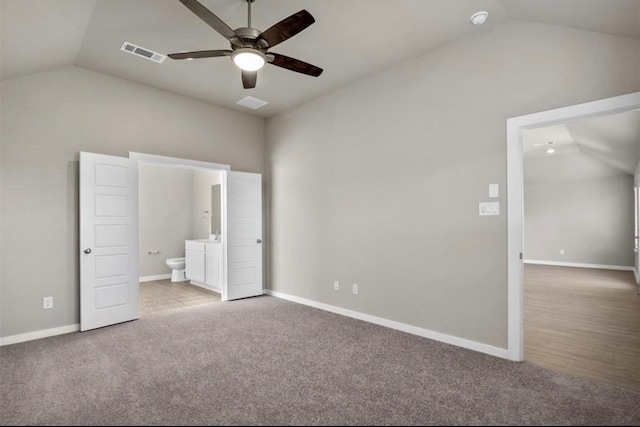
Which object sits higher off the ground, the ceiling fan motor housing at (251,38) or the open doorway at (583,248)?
the ceiling fan motor housing at (251,38)

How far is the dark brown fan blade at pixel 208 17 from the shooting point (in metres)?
2.08

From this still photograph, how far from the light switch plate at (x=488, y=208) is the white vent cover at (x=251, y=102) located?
3.37 m

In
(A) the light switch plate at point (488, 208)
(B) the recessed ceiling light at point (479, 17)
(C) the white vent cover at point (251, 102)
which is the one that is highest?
(B) the recessed ceiling light at point (479, 17)

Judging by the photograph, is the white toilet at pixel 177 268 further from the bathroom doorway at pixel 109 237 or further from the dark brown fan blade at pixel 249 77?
the dark brown fan blade at pixel 249 77

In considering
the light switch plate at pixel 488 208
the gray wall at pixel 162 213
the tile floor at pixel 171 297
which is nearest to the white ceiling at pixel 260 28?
the light switch plate at pixel 488 208

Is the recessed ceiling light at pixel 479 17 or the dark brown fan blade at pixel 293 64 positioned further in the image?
the recessed ceiling light at pixel 479 17

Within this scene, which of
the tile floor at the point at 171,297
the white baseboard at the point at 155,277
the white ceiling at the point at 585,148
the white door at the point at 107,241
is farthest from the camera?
the white baseboard at the point at 155,277

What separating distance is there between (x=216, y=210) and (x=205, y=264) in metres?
1.56

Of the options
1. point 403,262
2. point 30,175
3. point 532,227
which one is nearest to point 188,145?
point 30,175

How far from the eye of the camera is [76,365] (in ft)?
9.22

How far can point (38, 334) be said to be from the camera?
11.4 feet

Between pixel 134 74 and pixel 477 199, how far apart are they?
13.7ft

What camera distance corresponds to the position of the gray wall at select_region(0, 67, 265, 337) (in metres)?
3.37

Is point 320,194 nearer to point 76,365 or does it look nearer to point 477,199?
point 477,199
